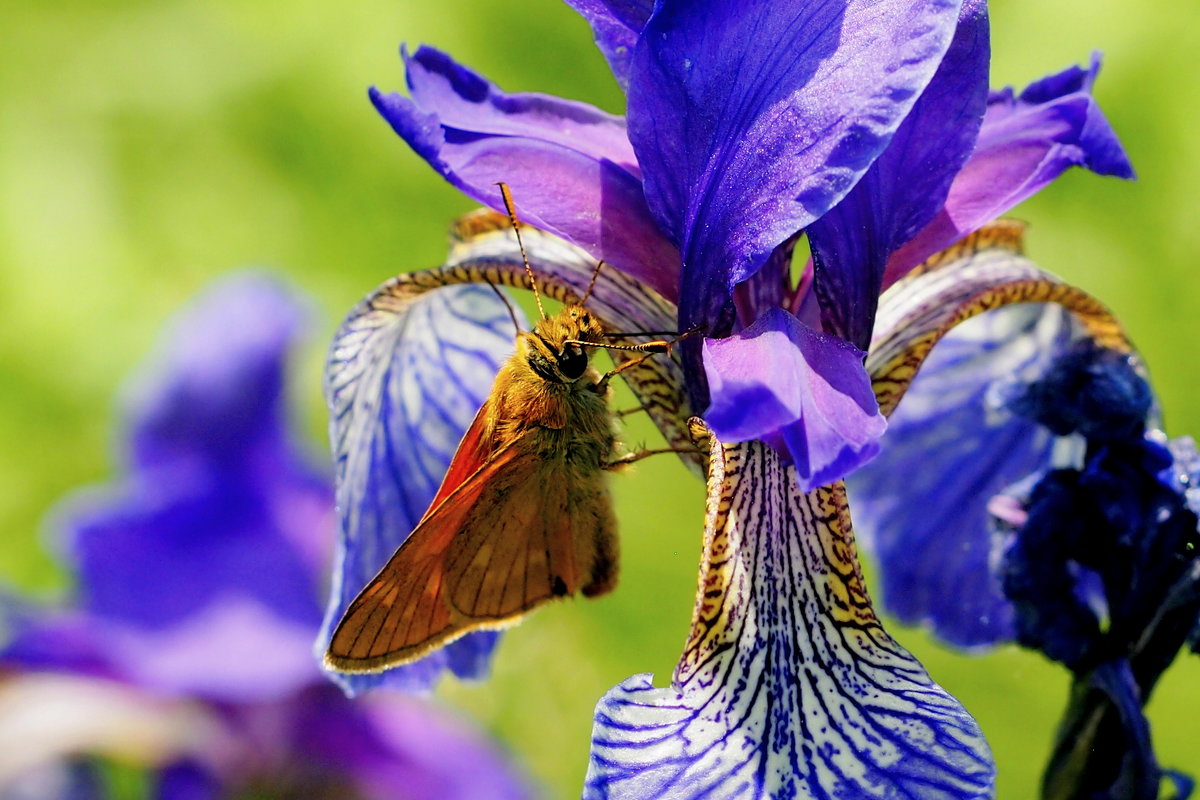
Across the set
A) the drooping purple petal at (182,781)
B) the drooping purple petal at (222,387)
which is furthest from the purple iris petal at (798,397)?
the drooping purple petal at (182,781)

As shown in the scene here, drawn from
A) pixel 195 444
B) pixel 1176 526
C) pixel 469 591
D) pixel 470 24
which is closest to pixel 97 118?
pixel 470 24

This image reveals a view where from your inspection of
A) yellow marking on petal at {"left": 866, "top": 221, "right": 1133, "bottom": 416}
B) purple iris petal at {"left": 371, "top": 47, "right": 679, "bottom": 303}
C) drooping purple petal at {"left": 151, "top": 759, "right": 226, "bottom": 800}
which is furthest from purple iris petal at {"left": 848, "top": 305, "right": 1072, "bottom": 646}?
drooping purple petal at {"left": 151, "top": 759, "right": 226, "bottom": 800}

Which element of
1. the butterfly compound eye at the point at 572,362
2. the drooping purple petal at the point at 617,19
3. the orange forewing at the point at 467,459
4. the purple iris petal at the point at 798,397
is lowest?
the purple iris petal at the point at 798,397

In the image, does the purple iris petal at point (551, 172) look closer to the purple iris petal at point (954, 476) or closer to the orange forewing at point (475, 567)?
the orange forewing at point (475, 567)

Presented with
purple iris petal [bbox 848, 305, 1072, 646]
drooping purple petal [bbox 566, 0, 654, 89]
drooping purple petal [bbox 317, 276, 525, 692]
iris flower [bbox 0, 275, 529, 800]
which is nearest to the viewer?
drooping purple petal [bbox 566, 0, 654, 89]

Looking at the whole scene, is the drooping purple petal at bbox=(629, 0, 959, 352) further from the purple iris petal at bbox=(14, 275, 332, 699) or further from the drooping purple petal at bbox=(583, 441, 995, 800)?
the purple iris petal at bbox=(14, 275, 332, 699)

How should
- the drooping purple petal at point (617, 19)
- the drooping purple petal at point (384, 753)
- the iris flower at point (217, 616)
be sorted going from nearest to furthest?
1. the drooping purple petal at point (617, 19)
2. the iris flower at point (217, 616)
3. the drooping purple petal at point (384, 753)
